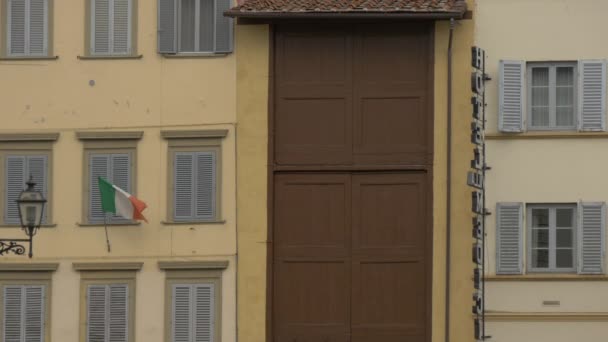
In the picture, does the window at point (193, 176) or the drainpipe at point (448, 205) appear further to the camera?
the window at point (193, 176)

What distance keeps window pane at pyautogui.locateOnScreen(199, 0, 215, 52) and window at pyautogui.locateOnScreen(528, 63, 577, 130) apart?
632 cm

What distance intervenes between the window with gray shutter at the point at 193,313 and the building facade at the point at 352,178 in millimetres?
633

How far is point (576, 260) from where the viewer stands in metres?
31.6

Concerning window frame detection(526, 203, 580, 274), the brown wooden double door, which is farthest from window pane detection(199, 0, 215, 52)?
window frame detection(526, 203, 580, 274)

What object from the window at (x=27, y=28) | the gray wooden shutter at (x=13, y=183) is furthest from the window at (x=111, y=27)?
the gray wooden shutter at (x=13, y=183)

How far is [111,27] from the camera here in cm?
3278

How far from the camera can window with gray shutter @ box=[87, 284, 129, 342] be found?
32.3 m

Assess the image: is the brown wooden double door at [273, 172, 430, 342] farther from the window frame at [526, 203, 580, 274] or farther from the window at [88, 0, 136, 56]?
the window at [88, 0, 136, 56]

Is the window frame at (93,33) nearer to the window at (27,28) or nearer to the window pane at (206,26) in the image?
the window at (27,28)

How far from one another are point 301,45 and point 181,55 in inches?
94.6

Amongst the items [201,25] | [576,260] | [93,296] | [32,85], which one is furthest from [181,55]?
[576,260]

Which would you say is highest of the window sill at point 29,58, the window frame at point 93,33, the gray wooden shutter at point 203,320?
the window frame at point 93,33

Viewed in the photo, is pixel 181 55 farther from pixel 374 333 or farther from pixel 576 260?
pixel 576 260

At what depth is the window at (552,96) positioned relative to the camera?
31672 millimetres
